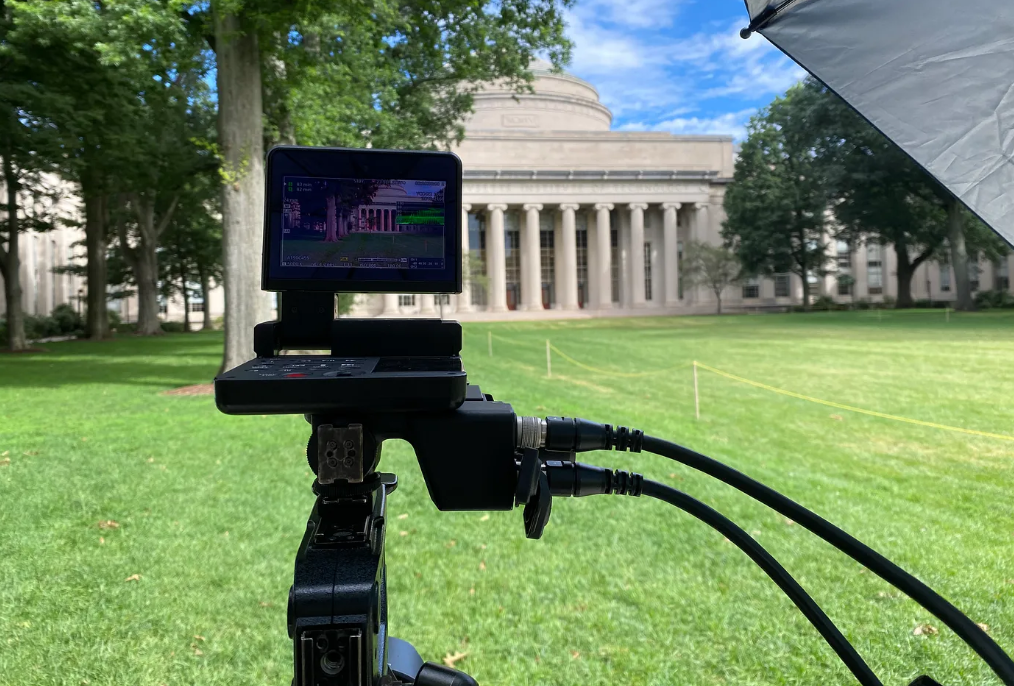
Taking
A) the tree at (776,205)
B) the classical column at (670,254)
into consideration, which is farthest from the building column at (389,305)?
the tree at (776,205)

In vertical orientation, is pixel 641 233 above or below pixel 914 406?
above

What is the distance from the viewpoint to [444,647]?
10.8ft

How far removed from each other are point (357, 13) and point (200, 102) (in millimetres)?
13183

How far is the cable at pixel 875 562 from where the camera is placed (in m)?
1.05

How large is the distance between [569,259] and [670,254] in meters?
10.8

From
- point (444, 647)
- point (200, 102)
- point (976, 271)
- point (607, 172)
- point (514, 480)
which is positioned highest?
point (607, 172)

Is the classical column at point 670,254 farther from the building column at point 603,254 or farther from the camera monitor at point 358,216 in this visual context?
the camera monitor at point 358,216

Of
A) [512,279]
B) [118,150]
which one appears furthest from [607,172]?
[118,150]

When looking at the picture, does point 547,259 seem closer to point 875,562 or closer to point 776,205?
point 776,205

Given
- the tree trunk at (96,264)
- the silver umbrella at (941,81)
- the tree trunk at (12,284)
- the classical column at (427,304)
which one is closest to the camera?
the silver umbrella at (941,81)

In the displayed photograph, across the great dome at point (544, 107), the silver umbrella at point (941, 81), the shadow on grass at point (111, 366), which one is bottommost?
the shadow on grass at point (111, 366)

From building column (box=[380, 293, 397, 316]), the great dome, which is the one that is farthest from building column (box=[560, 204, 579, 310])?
building column (box=[380, 293, 397, 316])

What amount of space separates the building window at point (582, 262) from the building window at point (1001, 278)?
3701 centimetres

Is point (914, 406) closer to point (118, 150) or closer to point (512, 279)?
point (118, 150)
